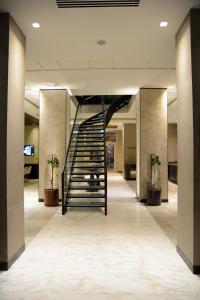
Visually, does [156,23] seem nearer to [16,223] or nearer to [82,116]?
[16,223]

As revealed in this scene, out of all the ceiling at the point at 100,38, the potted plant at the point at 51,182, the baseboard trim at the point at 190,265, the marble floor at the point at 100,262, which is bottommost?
the marble floor at the point at 100,262

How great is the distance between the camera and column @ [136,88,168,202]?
312 inches

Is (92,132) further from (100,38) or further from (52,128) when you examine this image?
(100,38)

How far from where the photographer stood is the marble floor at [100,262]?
2.92 metres

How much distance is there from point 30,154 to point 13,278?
12796 millimetres

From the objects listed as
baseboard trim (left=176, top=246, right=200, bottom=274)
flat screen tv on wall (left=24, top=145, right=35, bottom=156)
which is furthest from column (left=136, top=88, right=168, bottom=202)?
flat screen tv on wall (left=24, top=145, right=35, bottom=156)

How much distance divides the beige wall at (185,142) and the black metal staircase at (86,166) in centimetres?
294

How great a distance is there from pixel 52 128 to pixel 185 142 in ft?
16.9

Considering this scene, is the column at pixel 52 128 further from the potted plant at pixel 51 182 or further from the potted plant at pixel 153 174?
the potted plant at pixel 153 174

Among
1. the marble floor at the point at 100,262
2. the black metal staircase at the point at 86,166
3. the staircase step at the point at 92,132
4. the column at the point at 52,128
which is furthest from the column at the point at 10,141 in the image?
the staircase step at the point at 92,132

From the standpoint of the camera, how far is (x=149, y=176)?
25.9ft

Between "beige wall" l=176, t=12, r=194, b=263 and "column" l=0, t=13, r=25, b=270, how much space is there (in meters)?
2.35

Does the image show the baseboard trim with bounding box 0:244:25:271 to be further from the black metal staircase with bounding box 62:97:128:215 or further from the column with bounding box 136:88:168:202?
the column with bounding box 136:88:168:202

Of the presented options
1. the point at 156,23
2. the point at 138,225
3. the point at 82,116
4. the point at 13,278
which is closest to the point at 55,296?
the point at 13,278
